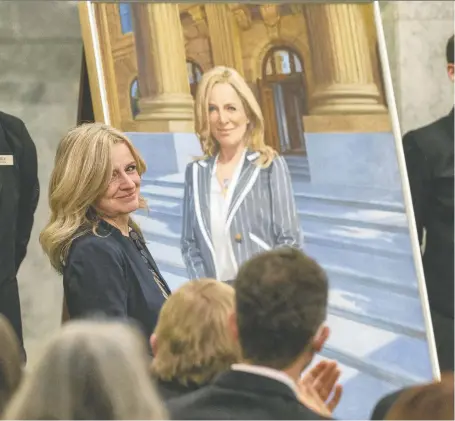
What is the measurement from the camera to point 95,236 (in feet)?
9.74

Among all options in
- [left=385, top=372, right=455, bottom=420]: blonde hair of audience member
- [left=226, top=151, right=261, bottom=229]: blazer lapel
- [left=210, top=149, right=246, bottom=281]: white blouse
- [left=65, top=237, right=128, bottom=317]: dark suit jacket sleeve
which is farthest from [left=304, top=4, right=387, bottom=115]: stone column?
[left=385, top=372, right=455, bottom=420]: blonde hair of audience member

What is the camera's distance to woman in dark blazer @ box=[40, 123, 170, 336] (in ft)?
9.64

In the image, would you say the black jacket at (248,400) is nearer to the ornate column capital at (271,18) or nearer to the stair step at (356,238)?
the stair step at (356,238)

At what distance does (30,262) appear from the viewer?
347cm

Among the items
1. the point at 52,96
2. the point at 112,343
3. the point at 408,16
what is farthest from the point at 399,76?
the point at 112,343

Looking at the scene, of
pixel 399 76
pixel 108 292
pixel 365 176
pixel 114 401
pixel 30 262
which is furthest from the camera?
pixel 399 76

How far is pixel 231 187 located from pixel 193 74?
0.44 meters

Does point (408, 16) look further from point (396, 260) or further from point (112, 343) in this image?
point (112, 343)

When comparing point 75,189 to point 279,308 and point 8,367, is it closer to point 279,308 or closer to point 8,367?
point 8,367

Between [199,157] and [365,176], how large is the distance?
0.66 metres

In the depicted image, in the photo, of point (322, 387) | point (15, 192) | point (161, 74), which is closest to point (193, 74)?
point (161, 74)

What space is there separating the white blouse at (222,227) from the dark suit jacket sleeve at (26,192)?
629mm

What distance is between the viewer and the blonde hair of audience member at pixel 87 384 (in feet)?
7.51

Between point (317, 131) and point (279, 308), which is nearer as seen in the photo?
point (279, 308)
